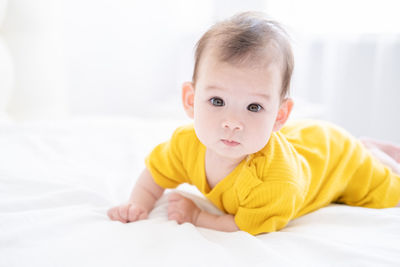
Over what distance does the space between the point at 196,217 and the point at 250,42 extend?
470mm

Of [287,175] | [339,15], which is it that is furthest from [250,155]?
[339,15]

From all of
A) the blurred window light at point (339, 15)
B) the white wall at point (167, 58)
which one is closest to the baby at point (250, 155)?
the white wall at point (167, 58)

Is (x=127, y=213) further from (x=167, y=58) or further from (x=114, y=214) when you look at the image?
(x=167, y=58)

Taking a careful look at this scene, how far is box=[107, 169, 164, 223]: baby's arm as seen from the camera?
96cm

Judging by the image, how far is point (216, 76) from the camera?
86 cm

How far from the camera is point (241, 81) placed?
0.84 metres

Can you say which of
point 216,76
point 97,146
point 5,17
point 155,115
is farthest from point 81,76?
point 216,76

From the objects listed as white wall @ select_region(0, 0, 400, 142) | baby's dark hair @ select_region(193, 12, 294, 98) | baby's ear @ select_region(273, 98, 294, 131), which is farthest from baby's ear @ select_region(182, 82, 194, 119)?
white wall @ select_region(0, 0, 400, 142)

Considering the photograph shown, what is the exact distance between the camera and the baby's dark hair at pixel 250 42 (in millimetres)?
838

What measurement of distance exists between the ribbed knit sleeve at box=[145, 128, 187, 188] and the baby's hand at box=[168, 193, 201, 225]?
0.07m

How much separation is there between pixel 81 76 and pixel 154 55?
1.95 feet

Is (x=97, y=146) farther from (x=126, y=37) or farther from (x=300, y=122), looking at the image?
(x=126, y=37)

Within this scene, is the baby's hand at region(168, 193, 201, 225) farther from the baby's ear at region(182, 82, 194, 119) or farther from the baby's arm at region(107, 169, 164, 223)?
the baby's ear at region(182, 82, 194, 119)

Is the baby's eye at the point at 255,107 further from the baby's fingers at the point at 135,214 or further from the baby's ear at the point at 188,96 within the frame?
the baby's fingers at the point at 135,214
